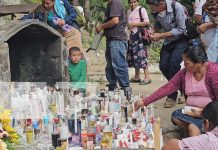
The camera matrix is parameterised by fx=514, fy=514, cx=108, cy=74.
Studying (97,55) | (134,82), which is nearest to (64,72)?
(134,82)

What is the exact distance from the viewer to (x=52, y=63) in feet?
21.1

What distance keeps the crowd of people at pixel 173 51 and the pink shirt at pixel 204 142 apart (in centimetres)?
106

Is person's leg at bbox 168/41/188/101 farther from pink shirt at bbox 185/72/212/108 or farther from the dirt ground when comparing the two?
pink shirt at bbox 185/72/212/108

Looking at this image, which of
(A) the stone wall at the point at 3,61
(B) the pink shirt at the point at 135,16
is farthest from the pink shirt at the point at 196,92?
(B) the pink shirt at the point at 135,16

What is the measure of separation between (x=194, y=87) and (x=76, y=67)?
6.29 feet

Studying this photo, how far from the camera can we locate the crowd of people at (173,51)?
5.28 m

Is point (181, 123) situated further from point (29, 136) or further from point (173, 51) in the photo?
point (29, 136)

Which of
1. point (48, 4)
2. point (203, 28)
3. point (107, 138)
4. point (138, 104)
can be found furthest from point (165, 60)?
point (107, 138)

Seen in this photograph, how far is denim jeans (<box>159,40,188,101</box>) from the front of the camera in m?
6.60

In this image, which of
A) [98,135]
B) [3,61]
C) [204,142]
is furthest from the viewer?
[3,61]

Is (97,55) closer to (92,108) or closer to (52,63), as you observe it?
(52,63)

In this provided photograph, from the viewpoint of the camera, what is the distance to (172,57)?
6.63 m

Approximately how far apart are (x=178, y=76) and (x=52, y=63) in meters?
1.73

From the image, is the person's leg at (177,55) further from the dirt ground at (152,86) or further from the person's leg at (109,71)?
the person's leg at (109,71)
